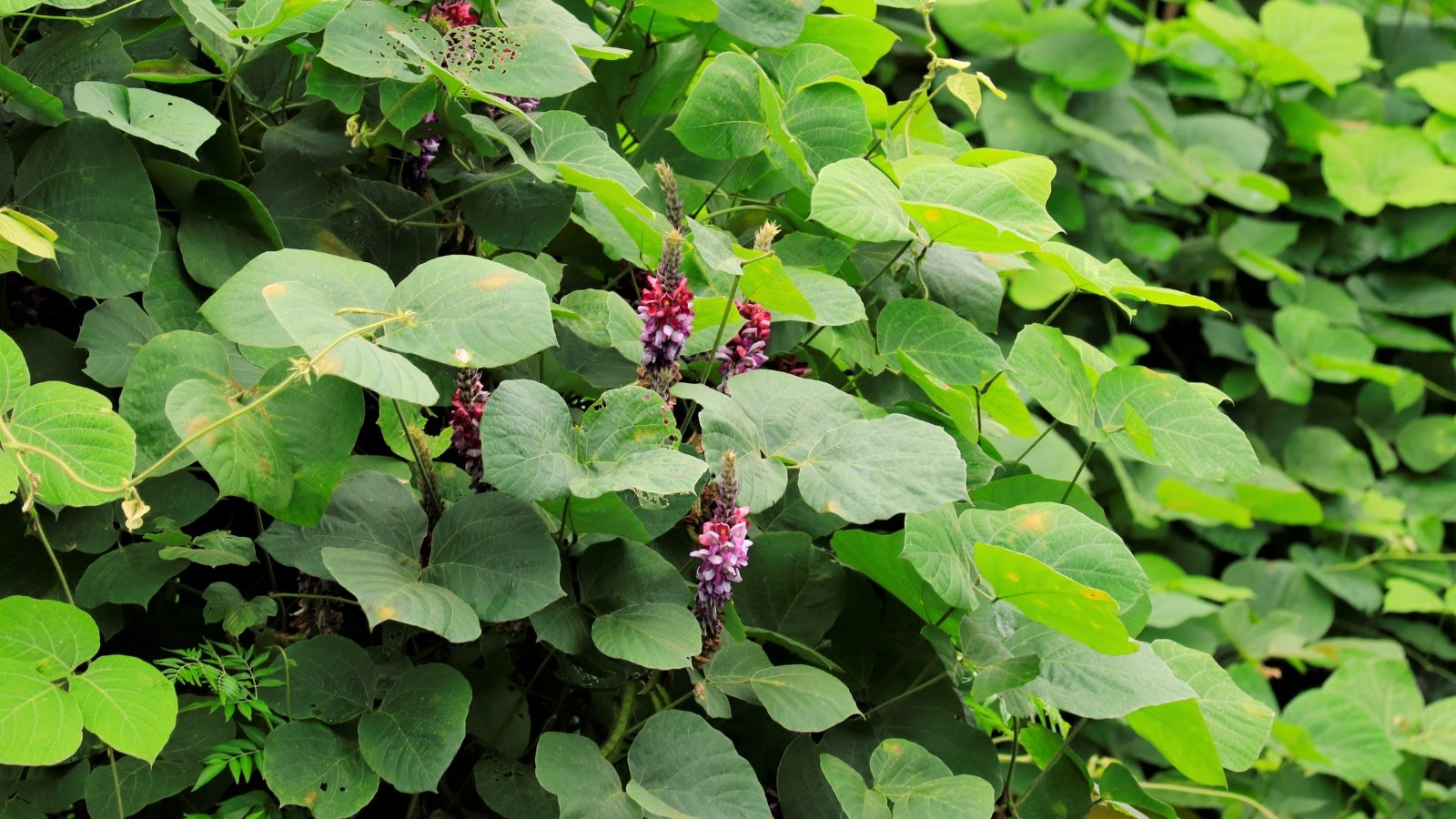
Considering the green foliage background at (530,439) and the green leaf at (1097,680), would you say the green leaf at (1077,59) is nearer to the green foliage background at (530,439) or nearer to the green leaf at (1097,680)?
the green foliage background at (530,439)

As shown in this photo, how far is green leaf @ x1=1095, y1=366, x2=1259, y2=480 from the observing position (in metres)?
0.82

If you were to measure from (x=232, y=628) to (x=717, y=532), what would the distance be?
272 mm

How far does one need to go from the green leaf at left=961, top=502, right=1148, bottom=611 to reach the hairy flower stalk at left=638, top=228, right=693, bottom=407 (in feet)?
0.71

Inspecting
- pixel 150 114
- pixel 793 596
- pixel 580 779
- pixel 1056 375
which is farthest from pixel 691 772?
pixel 150 114

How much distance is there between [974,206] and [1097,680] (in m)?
0.31

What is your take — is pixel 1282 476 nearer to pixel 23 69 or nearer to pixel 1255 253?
pixel 1255 253

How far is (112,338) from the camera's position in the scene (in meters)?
0.68

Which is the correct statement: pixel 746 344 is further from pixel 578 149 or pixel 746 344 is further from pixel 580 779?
pixel 580 779

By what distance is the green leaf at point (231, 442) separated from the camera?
1.92 ft

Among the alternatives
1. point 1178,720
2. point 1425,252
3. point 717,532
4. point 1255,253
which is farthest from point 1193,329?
point 717,532

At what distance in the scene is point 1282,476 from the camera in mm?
2568

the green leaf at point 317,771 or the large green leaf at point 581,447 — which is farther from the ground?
the large green leaf at point 581,447

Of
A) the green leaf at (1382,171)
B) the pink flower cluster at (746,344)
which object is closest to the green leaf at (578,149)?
the pink flower cluster at (746,344)

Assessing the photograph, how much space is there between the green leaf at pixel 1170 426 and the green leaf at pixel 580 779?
16.4 inches
